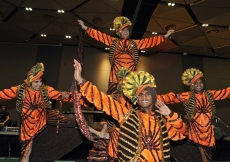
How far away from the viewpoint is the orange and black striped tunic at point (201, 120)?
362cm

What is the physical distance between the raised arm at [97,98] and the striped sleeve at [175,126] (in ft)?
1.62

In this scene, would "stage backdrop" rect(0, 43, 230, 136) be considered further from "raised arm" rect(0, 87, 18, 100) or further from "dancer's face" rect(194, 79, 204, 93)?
"dancer's face" rect(194, 79, 204, 93)

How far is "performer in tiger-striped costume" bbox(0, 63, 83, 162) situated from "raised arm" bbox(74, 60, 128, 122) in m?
1.50

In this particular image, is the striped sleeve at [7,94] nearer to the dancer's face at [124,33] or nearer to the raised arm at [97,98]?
the raised arm at [97,98]

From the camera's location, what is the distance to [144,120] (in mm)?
2271

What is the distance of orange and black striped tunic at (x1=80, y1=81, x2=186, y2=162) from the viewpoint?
214 cm

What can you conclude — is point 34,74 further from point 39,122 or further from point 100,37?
point 100,37

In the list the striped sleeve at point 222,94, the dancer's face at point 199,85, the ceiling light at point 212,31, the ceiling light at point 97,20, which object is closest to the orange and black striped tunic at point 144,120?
the dancer's face at point 199,85

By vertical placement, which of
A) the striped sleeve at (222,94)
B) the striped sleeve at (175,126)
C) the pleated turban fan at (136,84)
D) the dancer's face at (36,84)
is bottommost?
the striped sleeve at (175,126)

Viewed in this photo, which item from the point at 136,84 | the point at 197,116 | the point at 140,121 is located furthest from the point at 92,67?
the point at 140,121

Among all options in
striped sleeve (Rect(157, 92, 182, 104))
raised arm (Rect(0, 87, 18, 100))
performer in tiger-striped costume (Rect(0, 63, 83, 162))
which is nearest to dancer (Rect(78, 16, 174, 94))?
striped sleeve (Rect(157, 92, 182, 104))

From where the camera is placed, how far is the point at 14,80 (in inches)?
422

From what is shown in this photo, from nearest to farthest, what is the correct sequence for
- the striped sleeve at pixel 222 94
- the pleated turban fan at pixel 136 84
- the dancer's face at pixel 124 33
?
1. the pleated turban fan at pixel 136 84
2. the striped sleeve at pixel 222 94
3. the dancer's face at pixel 124 33

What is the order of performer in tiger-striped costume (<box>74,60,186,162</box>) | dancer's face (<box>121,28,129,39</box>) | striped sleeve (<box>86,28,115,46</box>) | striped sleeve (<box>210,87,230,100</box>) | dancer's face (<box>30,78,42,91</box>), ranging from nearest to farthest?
performer in tiger-striped costume (<box>74,60,186,162</box>) → dancer's face (<box>30,78,42,91</box>) → striped sleeve (<box>210,87,230,100</box>) → dancer's face (<box>121,28,129,39</box>) → striped sleeve (<box>86,28,115,46</box>)
